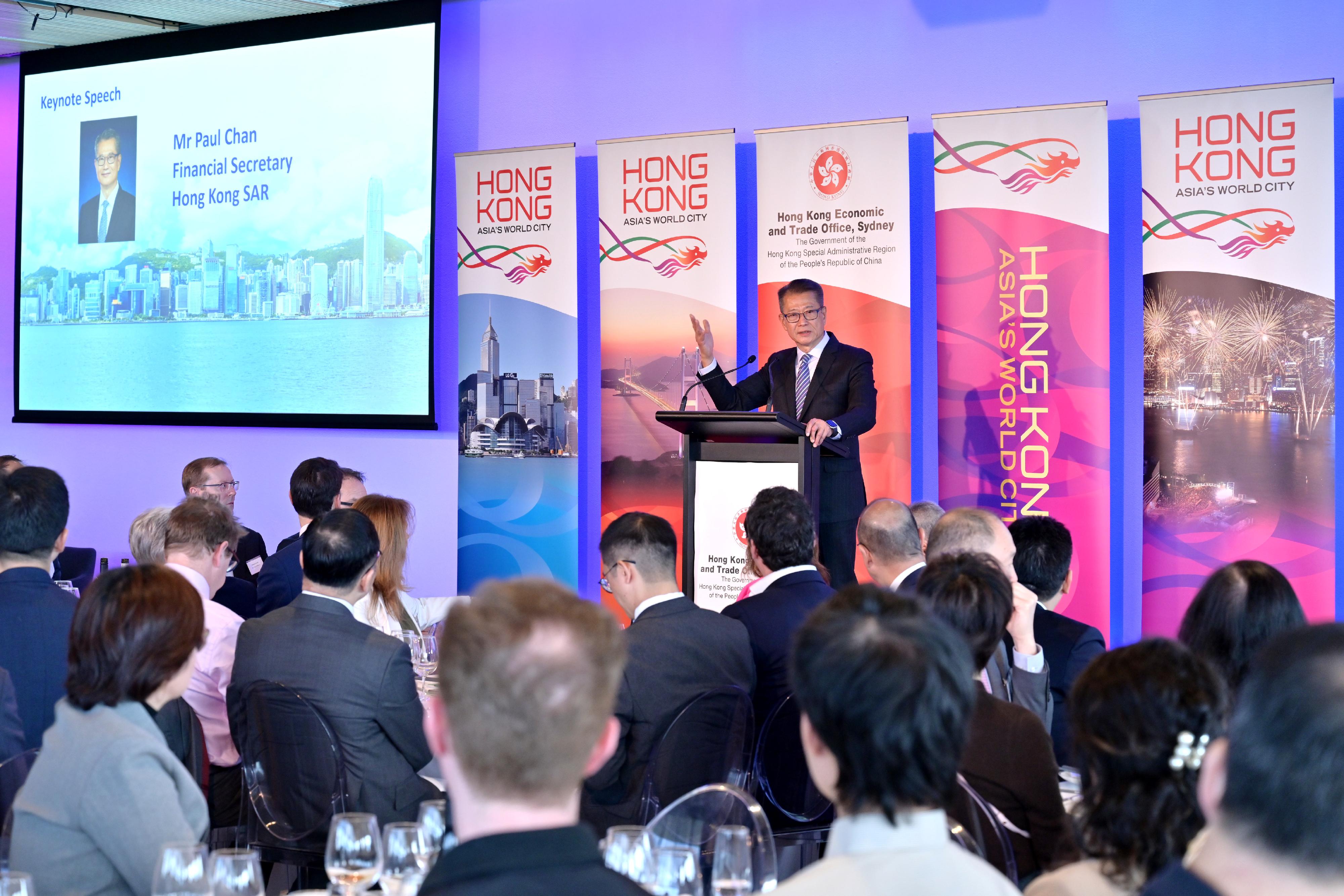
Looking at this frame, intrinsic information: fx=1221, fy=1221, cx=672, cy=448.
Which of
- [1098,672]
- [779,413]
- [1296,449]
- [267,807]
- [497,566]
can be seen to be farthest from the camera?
[497,566]

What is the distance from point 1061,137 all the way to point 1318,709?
5.07 m

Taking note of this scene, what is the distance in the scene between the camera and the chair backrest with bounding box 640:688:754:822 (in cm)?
306

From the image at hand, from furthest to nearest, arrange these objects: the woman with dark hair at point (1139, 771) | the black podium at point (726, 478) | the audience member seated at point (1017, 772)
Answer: the black podium at point (726, 478)
the audience member seated at point (1017, 772)
the woman with dark hair at point (1139, 771)

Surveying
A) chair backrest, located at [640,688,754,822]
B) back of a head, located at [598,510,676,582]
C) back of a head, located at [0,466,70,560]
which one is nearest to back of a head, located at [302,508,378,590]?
back of a head, located at [598,510,676,582]

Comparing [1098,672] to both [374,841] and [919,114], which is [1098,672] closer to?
[374,841]

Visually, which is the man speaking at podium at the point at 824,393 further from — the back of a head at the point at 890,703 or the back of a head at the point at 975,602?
the back of a head at the point at 890,703

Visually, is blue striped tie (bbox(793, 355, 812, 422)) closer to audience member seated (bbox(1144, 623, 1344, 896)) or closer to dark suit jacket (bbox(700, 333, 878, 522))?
dark suit jacket (bbox(700, 333, 878, 522))

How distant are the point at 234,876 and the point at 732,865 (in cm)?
72

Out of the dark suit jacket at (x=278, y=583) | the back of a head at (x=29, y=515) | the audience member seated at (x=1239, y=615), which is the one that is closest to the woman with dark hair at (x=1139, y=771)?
the audience member seated at (x=1239, y=615)

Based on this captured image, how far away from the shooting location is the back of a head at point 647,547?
11.6ft

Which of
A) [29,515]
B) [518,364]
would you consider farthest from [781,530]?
[518,364]

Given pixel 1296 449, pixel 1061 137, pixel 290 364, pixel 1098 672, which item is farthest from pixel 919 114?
pixel 1098 672

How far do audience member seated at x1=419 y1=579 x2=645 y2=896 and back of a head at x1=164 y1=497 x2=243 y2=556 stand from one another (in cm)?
300

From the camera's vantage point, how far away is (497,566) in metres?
7.05
